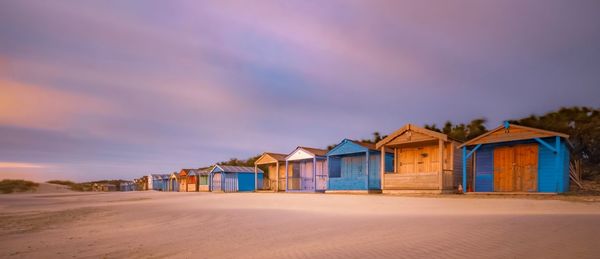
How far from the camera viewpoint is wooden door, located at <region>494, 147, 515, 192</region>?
64.8 feet

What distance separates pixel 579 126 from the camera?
2695 cm

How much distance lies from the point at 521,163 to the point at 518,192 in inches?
93.2

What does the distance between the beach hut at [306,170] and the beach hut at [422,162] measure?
8.10 m

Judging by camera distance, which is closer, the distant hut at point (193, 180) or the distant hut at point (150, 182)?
the distant hut at point (193, 180)

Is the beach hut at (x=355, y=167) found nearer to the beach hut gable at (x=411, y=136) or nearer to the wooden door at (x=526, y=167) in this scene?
the beach hut gable at (x=411, y=136)

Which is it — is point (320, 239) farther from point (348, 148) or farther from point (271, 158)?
point (271, 158)

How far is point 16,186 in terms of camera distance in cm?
5988

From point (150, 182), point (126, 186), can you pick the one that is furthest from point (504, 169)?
point (126, 186)

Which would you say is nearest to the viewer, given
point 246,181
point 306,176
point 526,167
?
point 526,167

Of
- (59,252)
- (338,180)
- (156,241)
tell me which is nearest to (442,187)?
(338,180)

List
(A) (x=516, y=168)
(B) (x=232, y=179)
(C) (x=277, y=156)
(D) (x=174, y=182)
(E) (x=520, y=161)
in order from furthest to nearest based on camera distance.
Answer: (D) (x=174, y=182) < (B) (x=232, y=179) < (C) (x=277, y=156) < (A) (x=516, y=168) < (E) (x=520, y=161)

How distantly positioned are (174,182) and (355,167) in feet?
149

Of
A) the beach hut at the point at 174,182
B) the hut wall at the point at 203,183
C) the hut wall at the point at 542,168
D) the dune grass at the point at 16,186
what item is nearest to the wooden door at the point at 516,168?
the hut wall at the point at 542,168

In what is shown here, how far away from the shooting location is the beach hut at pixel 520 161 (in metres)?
17.8
